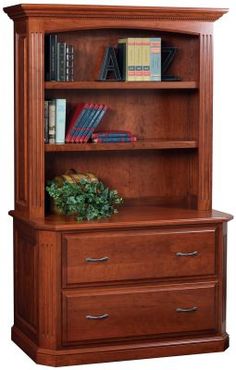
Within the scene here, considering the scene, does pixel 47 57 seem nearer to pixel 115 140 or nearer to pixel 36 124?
pixel 36 124

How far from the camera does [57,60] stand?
6.07m

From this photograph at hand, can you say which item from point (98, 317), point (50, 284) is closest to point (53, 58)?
point (50, 284)

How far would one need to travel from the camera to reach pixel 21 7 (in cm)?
585

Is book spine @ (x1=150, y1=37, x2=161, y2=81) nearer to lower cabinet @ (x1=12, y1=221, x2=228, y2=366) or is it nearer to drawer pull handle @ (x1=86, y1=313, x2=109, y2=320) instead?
lower cabinet @ (x1=12, y1=221, x2=228, y2=366)

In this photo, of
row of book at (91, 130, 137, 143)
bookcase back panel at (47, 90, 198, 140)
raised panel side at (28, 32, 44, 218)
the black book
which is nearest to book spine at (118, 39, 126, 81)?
bookcase back panel at (47, 90, 198, 140)

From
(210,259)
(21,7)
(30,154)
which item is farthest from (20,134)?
(210,259)

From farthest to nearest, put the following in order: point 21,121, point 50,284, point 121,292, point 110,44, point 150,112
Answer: point 150,112 → point 110,44 → point 21,121 → point 121,292 → point 50,284

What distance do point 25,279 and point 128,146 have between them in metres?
0.96

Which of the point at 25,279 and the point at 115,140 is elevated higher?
the point at 115,140

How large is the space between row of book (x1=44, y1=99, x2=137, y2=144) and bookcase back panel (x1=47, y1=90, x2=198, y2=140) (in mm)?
180

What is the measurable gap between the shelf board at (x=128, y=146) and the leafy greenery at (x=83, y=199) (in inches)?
7.9

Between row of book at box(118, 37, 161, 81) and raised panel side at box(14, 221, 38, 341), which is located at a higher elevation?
row of book at box(118, 37, 161, 81)

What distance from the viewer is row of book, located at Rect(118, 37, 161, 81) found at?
625 centimetres

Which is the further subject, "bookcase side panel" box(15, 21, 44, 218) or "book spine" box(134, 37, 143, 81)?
"book spine" box(134, 37, 143, 81)
